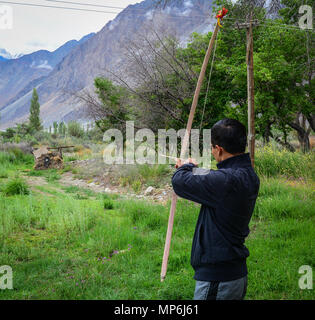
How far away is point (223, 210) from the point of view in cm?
154

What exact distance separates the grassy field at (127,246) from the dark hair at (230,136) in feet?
6.11

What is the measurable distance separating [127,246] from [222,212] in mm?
2718

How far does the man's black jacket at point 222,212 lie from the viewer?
1.52m

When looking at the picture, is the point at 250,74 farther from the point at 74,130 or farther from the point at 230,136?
the point at 74,130

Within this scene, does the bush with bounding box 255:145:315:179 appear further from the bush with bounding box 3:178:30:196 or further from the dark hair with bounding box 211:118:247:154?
the dark hair with bounding box 211:118:247:154

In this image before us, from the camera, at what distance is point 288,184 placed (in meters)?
6.52

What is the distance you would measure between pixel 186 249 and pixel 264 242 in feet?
3.69

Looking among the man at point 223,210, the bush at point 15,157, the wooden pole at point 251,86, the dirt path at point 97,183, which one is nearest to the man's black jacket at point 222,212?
the man at point 223,210

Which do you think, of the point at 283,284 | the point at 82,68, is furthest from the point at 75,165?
the point at 82,68

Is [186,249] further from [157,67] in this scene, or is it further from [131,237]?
[157,67]

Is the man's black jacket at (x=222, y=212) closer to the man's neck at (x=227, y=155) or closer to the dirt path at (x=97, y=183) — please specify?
the man's neck at (x=227, y=155)

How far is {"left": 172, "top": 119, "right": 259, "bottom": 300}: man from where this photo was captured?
152cm

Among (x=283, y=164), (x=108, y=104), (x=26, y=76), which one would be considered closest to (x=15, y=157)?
(x=108, y=104)

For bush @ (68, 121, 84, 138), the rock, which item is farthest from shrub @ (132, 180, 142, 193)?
bush @ (68, 121, 84, 138)
